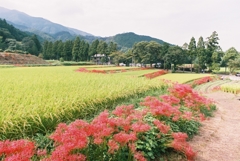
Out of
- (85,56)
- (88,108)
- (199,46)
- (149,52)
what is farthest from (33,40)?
(88,108)

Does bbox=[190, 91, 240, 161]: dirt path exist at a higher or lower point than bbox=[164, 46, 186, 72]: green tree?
lower

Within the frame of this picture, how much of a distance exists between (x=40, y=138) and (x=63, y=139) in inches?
44.2

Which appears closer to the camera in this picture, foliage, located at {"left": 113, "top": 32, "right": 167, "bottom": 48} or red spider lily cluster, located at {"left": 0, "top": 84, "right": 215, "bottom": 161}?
red spider lily cluster, located at {"left": 0, "top": 84, "right": 215, "bottom": 161}

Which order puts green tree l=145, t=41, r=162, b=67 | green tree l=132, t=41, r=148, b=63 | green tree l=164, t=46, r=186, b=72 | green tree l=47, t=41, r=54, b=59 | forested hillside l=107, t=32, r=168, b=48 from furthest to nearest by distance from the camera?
forested hillside l=107, t=32, r=168, b=48, green tree l=47, t=41, r=54, b=59, green tree l=132, t=41, r=148, b=63, green tree l=145, t=41, r=162, b=67, green tree l=164, t=46, r=186, b=72

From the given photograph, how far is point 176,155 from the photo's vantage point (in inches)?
135

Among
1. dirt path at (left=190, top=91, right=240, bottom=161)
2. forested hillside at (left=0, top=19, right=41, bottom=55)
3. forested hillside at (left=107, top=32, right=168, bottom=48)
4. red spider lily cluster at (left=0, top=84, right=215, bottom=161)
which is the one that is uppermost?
forested hillside at (left=107, top=32, right=168, bottom=48)

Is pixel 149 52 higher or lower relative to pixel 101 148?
higher

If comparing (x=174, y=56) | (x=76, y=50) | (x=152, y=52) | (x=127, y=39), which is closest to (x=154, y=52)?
(x=152, y=52)

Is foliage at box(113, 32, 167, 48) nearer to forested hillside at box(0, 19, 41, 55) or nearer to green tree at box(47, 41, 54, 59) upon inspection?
forested hillside at box(0, 19, 41, 55)

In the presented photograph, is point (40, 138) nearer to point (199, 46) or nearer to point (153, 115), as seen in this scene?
point (153, 115)

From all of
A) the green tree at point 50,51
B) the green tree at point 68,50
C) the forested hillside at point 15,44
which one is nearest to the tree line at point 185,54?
the green tree at point 68,50

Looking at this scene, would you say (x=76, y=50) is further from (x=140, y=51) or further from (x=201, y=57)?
(x=201, y=57)

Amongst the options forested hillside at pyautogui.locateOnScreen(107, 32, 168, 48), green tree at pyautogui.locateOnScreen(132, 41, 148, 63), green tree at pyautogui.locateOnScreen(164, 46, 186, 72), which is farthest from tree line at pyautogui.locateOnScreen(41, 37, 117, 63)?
forested hillside at pyautogui.locateOnScreen(107, 32, 168, 48)

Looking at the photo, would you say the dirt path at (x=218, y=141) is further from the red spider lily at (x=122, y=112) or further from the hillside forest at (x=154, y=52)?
the hillside forest at (x=154, y=52)
